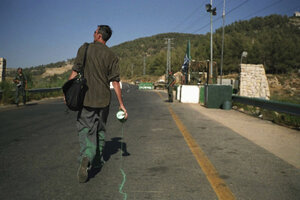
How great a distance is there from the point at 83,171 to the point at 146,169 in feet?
3.45

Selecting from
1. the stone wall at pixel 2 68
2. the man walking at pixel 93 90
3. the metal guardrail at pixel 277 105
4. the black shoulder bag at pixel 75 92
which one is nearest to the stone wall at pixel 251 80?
the metal guardrail at pixel 277 105

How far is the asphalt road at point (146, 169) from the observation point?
130 inches

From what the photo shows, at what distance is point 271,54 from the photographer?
308ft

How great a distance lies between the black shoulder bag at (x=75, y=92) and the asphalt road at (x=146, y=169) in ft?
3.27

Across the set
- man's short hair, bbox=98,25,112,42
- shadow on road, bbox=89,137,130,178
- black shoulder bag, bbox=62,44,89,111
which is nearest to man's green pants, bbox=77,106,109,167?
black shoulder bag, bbox=62,44,89,111

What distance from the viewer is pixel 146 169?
423 centimetres

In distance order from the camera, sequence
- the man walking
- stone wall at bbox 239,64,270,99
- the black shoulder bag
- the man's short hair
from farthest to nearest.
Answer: stone wall at bbox 239,64,270,99 → the man's short hair → the man walking → the black shoulder bag

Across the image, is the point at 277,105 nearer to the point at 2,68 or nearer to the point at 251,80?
the point at 251,80


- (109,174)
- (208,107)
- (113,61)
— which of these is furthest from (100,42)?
(208,107)

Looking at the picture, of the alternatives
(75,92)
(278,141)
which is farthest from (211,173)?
(278,141)

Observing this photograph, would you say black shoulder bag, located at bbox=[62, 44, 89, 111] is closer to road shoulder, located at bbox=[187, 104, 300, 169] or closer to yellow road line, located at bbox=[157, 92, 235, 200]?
yellow road line, located at bbox=[157, 92, 235, 200]

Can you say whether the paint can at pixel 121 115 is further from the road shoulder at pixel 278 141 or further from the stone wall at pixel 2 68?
the stone wall at pixel 2 68

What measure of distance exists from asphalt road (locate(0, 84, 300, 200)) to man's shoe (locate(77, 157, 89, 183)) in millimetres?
73

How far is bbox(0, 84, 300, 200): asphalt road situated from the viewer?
331 cm
